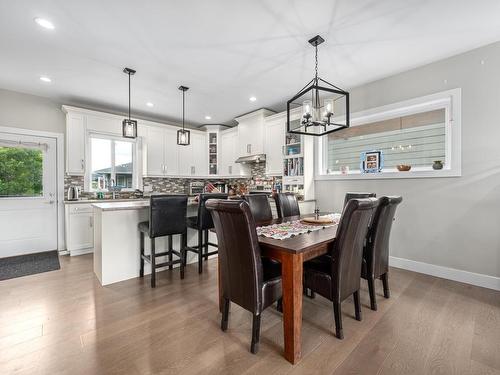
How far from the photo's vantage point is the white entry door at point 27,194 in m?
3.94

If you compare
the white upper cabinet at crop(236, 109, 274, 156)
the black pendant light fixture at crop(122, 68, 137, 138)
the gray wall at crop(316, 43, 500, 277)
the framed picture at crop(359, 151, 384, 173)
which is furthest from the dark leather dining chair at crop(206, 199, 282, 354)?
the white upper cabinet at crop(236, 109, 274, 156)

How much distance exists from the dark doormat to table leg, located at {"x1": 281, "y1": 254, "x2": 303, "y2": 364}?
3430mm

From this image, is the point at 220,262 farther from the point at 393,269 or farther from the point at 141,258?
the point at 393,269

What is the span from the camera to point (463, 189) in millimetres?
2893

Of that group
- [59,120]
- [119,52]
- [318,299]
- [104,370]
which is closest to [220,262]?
[104,370]

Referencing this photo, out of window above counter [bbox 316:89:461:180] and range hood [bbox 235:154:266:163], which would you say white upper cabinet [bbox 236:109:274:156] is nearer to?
range hood [bbox 235:154:266:163]

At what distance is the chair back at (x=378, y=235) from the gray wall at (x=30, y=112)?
16.9ft

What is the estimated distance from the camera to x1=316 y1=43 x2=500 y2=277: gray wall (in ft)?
8.93

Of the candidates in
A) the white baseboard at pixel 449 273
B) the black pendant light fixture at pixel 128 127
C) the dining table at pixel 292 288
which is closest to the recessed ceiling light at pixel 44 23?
the black pendant light fixture at pixel 128 127

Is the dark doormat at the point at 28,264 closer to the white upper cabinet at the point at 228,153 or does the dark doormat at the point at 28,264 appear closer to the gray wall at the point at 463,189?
the white upper cabinet at the point at 228,153

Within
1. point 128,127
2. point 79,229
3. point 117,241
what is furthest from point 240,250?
point 79,229

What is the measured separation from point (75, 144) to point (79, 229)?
1.47 m

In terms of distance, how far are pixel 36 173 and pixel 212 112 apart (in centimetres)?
330

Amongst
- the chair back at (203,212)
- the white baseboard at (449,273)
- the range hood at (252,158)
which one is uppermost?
the range hood at (252,158)
